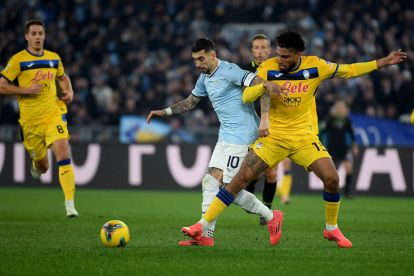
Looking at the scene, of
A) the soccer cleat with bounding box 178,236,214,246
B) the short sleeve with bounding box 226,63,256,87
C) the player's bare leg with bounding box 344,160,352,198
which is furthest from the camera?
the player's bare leg with bounding box 344,160,352,198

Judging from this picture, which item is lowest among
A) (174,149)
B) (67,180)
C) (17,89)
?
(174,149)

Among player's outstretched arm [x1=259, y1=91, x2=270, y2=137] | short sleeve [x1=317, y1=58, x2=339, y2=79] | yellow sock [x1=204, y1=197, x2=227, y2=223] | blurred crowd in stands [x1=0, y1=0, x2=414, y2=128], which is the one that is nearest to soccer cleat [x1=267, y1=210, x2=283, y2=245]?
yellow sock [x1=204, y1=197, x2=227, y2=223]

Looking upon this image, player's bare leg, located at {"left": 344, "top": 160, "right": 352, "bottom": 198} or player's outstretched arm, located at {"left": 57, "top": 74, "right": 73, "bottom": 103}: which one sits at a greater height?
player's outstretched arm, located at {"left": 57, "top": 74, "right": 73, "bottom": 103}

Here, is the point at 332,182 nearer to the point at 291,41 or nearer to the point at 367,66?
the point at 367,66

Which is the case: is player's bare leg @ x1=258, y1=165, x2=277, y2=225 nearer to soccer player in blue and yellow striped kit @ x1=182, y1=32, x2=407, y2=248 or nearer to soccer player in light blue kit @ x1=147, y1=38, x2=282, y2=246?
soccer player in light blue kit @ x1=147, y1=38, x2=282, y2=246

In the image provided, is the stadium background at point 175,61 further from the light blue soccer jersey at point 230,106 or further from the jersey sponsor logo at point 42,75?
the light blue soccer jersey at point 230,106

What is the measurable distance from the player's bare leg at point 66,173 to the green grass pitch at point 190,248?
0.82 ft

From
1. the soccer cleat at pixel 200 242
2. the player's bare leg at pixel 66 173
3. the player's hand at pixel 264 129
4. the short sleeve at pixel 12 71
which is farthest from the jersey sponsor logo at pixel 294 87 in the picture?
the short sleeve at pixel 12 71

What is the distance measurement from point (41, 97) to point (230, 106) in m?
3.83

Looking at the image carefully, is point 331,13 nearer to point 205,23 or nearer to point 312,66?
point 205,23

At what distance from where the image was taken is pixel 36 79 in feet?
40.0

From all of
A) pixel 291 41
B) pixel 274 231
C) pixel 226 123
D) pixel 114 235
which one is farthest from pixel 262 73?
pixel 114 235

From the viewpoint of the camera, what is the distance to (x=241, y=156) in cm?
929

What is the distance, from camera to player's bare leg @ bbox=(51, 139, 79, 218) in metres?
12.0
